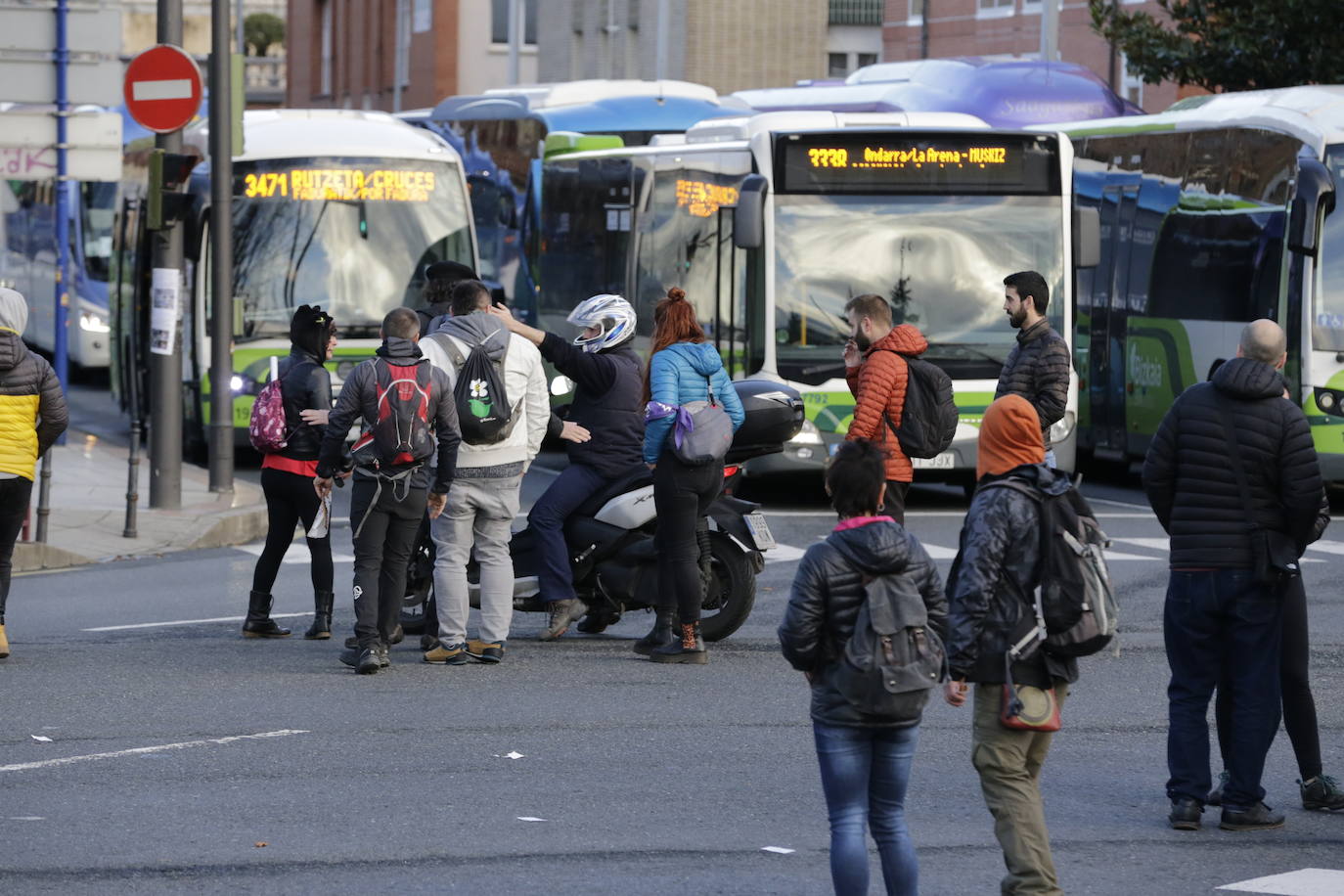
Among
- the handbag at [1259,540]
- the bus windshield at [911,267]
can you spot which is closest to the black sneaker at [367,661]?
the handbag at [1259,540]

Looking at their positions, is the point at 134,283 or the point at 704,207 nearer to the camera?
the point at 704,207

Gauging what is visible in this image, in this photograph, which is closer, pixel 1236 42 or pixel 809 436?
pixel 809 436

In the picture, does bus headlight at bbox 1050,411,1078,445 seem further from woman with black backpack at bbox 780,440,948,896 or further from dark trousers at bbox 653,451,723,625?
woman with black backpack at bbox 780,440,948,896

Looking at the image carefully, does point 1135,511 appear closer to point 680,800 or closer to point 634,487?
point 634,487

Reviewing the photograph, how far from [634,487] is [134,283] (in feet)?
42.8

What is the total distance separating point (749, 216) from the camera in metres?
17.2

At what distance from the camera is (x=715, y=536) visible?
11.0 meters

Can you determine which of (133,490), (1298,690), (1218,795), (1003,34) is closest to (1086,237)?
(133,490)

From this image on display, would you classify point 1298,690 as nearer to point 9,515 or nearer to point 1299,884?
point 1299,884

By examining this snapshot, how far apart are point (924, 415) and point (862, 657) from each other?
509cm

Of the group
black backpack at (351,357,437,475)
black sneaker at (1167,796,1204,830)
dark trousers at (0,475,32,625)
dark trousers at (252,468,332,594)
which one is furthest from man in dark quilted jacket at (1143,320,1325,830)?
dark trousers at (0,475,32,625)

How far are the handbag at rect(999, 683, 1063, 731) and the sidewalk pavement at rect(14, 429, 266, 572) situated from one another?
31.0ft

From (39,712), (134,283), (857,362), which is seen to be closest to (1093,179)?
(134,283)

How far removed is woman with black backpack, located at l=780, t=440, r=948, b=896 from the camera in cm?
593
